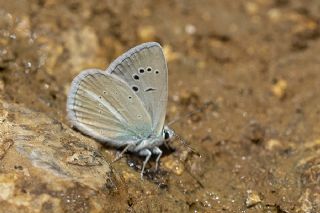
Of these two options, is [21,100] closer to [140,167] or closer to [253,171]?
[140,167]

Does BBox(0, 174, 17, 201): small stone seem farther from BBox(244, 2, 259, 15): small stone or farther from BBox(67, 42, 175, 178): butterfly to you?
BBox(244, 2, 259, 15): small stone

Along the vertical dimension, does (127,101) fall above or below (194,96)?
below

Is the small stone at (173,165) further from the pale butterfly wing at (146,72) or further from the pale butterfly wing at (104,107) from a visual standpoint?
the pale butterfly wing at (146,72)

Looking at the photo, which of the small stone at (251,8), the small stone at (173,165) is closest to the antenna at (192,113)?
the small stone at (173,165)

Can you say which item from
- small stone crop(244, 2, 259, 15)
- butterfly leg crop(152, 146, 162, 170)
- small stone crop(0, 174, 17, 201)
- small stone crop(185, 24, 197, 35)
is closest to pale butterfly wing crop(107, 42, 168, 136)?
butterfly leg crop(152, 146, 162, 170)

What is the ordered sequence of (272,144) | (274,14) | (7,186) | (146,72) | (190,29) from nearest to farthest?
(7,186) < (146,72) < (272,144) < (190,29) < (274,14)

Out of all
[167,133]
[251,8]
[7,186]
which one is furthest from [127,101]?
[251,8]

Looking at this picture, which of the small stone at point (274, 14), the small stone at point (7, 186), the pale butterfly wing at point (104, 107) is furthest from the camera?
the small stone at point (274, 14)

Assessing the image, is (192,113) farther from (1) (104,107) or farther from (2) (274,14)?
(2) (274,14)
